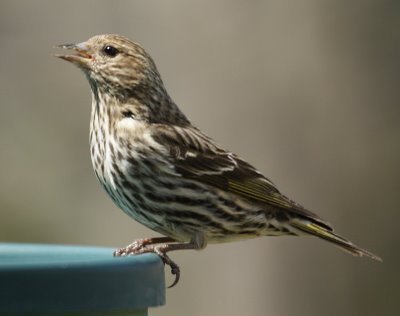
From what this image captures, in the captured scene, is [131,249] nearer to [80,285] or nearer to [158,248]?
[158,248]

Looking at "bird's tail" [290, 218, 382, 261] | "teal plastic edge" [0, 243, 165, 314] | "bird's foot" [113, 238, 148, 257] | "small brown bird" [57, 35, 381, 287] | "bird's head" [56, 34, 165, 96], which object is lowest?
"teal plastic edge" [0, 243, 165, 314]

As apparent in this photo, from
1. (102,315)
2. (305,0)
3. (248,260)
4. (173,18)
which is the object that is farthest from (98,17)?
(102,315)

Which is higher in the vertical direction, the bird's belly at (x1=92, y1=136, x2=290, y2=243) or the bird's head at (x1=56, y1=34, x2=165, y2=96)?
the bird's head at (x1=56, y1=34, x2=165, y2=96)

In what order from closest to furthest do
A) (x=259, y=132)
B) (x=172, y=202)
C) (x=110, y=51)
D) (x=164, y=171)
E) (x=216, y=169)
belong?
1. (x=172, y=202)
2. (x=164, y=171)
3. (x=216, y=169)
4. (x=110, y=51)
5. (x=259, y=132)

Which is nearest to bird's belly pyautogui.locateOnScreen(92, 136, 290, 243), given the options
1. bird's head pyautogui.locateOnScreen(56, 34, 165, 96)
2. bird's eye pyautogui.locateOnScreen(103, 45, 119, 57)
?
bird's head pyautogui.locateOnScreen(56, 34, 165, 96)

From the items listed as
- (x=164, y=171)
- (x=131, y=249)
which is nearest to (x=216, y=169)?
(x=164, y=171)

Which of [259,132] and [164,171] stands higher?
[259,132]

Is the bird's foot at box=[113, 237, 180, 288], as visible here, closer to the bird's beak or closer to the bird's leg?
the bird's leg

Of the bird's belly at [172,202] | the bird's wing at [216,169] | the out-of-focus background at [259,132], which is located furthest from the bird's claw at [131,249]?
the out-of-focus background at [259,132]
